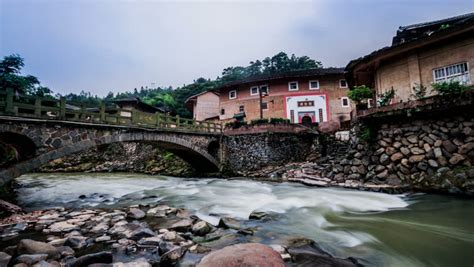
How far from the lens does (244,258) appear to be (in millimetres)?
3008

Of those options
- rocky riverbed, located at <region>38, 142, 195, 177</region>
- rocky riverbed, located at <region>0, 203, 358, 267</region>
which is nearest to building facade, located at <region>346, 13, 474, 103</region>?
rocky riverbed, located at <region>0, 203, 358, 267</region>

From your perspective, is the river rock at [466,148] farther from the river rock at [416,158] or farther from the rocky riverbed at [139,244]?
the rocky riverbed at [139,244]

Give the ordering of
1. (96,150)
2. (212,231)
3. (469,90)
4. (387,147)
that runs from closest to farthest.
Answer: (212,231) < (469,90) < (387,147) < (96,150)

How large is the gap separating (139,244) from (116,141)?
8045 millimetres

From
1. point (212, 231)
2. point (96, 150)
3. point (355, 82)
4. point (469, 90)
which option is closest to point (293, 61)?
point (355, 82)

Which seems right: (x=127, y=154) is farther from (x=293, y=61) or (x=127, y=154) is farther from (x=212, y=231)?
(x=293, y=61)

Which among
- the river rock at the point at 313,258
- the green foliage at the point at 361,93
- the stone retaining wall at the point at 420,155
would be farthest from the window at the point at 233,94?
the river rock at the point at 313,258

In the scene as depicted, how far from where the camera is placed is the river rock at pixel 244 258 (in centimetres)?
293

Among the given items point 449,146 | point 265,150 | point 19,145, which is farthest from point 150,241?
point 265,150

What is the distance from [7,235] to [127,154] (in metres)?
23.5

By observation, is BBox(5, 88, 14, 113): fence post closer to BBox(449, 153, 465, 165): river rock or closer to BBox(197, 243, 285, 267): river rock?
BBox(197, 243, 285, 267): river rock

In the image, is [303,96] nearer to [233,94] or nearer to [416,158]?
[233,94]

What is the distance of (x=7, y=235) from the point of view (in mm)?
5027

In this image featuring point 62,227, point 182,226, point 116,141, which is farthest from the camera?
point 116,141
